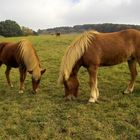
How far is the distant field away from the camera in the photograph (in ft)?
24.5

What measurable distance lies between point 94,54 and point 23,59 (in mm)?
2731

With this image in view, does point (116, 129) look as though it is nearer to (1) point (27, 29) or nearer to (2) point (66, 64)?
(2) point (66, 64)

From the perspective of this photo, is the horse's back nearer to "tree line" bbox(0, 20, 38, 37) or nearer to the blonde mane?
the blonde mane

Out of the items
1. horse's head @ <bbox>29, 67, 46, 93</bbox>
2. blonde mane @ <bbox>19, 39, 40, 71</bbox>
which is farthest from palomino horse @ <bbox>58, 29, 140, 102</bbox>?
blonde mane @ <bbox>19, 39, 40, 71</bbox>

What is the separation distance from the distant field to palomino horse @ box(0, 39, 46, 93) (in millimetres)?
552

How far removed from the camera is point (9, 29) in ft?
206

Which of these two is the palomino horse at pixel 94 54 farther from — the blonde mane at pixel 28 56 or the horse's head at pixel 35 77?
the blonde mane at pixel 28 56

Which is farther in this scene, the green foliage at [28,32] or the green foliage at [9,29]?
the green foliage at [28,32]

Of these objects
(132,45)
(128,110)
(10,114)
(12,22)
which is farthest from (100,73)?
(12,22)

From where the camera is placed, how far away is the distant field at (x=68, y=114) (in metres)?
7.45

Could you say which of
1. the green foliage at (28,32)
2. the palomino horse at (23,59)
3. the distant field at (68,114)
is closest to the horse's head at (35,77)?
the palomino horse at (23,59)

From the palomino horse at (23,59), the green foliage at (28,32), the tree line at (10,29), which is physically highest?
the palomino horse at (23,59)

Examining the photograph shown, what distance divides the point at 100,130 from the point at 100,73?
6184 millimetres

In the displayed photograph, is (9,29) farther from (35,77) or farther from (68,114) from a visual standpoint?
(68,114)
